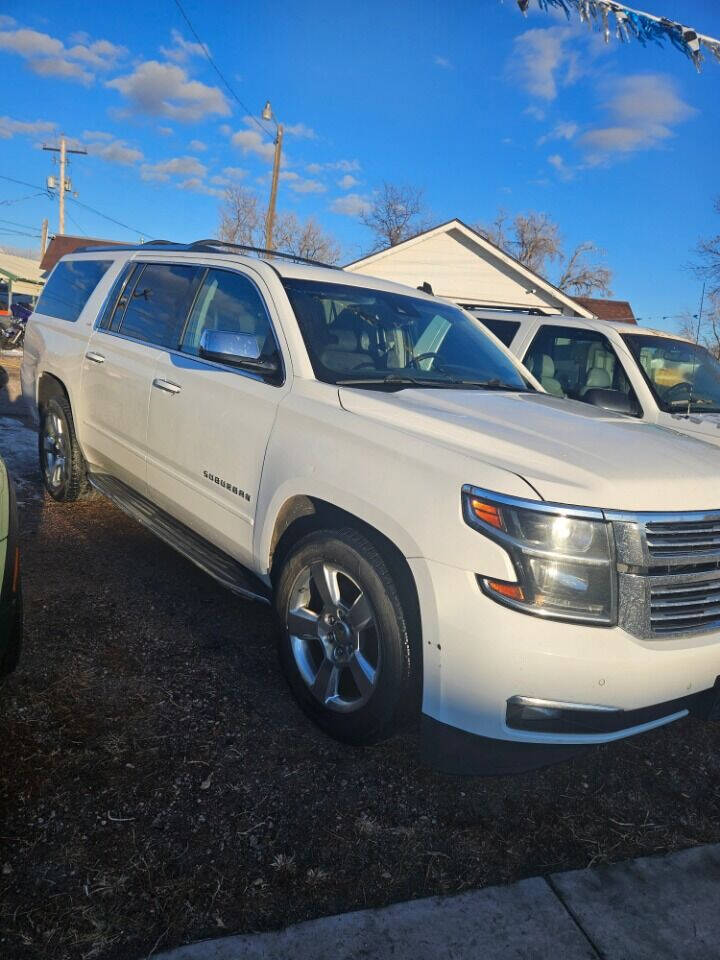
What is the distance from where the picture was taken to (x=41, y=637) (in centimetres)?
330

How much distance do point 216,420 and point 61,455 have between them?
2.54m

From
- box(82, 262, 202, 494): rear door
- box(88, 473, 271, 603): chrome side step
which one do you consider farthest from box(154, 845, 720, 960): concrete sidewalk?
box(82, 262, 202, 494): rear door

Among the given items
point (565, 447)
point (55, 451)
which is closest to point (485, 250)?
point (55, 451)

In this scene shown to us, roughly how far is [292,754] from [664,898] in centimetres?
136

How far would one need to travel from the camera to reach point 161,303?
4148mm

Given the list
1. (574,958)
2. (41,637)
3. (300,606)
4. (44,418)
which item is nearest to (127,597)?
(41,637)

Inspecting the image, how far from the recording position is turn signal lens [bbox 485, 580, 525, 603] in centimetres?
204

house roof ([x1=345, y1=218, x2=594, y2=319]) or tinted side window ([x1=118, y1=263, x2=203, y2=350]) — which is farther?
house roof ([x1=345, y1=218, x2=594, y2=319])

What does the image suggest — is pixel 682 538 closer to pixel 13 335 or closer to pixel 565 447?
pixel 565 447

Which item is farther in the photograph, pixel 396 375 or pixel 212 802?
pixel 396 375

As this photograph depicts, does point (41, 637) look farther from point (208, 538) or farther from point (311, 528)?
point (311, 528)

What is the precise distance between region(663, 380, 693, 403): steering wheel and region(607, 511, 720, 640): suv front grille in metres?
3.65

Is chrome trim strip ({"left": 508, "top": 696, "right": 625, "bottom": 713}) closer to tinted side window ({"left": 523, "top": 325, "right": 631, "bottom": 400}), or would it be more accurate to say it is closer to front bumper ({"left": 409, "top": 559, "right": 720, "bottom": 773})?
front bumper ({"left": 409, "top": 559, "right": 720, "bottom": 773})

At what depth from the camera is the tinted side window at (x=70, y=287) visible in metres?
5.09
